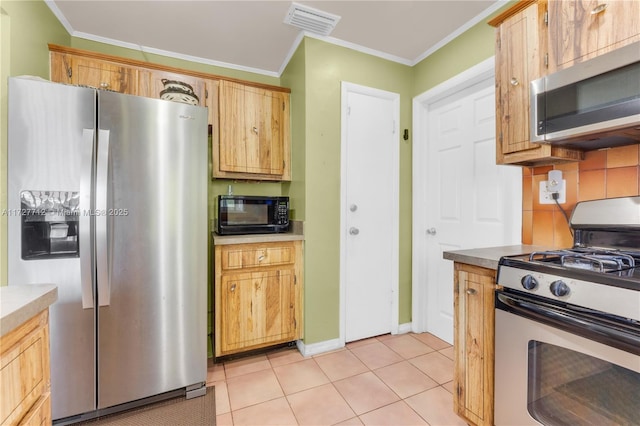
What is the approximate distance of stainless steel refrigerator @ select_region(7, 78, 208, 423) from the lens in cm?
139

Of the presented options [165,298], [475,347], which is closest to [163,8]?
[165,298]

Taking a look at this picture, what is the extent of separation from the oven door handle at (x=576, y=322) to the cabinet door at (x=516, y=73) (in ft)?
2.57

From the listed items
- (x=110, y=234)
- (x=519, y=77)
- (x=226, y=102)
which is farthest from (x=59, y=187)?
(x=519, y=77)

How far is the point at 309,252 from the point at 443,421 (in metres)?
1.31

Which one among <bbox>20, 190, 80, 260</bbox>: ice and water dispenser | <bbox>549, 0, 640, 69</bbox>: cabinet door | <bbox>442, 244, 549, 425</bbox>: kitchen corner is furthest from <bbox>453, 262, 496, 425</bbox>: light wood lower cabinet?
<bbox>20, 190, 80, 260</bbox>: ice and water dispenser

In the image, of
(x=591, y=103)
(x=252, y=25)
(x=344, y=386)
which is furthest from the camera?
(x=252, y=25)

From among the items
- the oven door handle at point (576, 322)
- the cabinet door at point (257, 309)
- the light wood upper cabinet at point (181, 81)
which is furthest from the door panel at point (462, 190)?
the light wood upper cabinet at point (181, 81)

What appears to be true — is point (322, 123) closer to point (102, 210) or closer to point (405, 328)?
point (102, 210)

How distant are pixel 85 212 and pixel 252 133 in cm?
133

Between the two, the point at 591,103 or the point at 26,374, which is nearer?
the point at 26,374

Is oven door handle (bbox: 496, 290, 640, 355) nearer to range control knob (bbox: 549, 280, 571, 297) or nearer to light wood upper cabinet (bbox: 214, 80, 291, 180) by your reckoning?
range control knob (bbox: 549, 280, 571, 297)

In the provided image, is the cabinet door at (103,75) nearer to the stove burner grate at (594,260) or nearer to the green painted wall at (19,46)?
the green painted wall at (19,46)

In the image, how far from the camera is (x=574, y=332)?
95 cm

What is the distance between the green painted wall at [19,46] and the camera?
1.43 m
